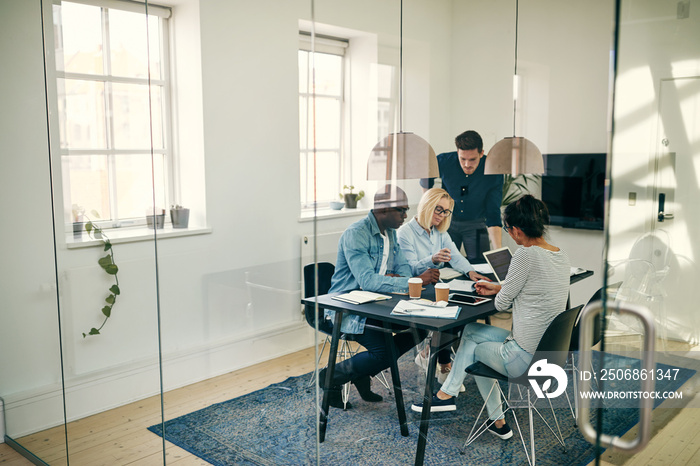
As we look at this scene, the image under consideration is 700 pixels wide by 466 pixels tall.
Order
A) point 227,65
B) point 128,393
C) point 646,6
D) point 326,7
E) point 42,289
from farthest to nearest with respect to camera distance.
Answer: point 42,289
point 128,393
point 227,65
point 326,7
point 646,6

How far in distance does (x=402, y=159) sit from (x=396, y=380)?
2.28 ft

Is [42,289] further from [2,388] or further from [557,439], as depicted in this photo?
[557,439]


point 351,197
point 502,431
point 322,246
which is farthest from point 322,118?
point 502,431

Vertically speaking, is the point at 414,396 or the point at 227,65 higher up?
the point at 227,65

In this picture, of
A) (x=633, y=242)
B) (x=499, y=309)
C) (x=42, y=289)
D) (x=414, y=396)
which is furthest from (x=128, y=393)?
(x=633, y=242)

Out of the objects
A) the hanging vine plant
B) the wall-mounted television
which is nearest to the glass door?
the wall-mounted television

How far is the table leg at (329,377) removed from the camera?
2.04 meters

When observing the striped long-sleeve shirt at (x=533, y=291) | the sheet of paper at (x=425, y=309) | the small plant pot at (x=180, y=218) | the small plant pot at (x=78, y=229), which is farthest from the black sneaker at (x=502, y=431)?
the small plant pot at (x=78, y=229)

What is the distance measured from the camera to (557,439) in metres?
1.70

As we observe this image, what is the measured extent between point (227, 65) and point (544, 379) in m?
1.63

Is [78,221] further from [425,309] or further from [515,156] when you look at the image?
[515,156]

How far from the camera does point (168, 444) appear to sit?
8.52ft

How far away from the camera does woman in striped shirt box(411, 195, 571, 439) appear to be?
1.70 metres

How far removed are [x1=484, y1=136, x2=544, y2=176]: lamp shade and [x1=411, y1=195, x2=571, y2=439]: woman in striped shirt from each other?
0.08 metres
